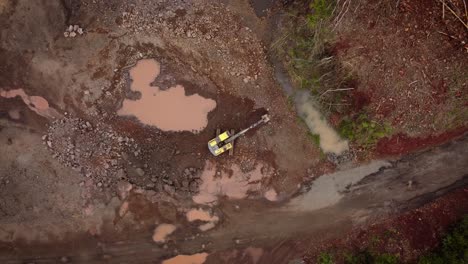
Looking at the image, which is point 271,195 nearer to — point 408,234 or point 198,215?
point 198,215

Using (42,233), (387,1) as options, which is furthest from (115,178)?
(387,1)

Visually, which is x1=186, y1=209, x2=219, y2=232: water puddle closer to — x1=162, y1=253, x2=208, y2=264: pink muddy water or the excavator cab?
x1=162, y1=253, x2=208, y2=264: pink muddy water

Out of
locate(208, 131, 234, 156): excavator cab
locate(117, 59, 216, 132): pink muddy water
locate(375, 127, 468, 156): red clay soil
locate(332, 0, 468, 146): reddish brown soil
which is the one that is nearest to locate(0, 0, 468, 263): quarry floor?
locate(117, 59, 216, 132): pink muddy water

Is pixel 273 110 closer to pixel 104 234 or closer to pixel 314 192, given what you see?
pixel 314 192

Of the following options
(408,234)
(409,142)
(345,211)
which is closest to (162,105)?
(345,211)

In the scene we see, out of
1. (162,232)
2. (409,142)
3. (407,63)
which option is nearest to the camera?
(407,63)

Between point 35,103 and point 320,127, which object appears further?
point 320,127

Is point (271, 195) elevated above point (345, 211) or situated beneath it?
elevated above
